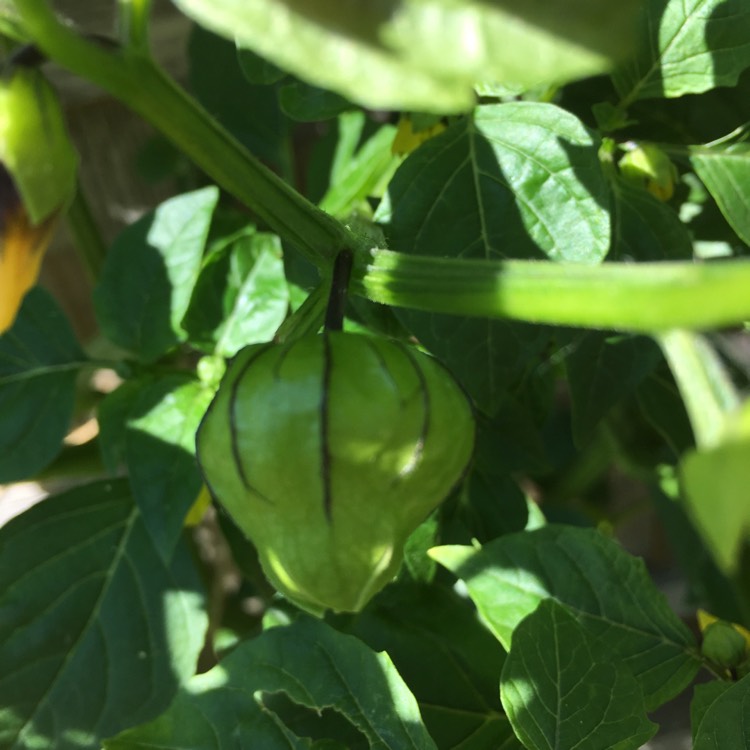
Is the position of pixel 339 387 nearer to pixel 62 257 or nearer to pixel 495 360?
pixel 495 360

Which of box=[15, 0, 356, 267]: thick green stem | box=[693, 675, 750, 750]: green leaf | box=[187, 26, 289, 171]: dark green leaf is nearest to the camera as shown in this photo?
box=[15, 0, 356, 267]: thick green stem

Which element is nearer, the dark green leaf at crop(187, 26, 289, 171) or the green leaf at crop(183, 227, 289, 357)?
the green leaf at crop(183, 227, 289, 357)

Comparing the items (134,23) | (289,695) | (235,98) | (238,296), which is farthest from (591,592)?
Result: (235,98)

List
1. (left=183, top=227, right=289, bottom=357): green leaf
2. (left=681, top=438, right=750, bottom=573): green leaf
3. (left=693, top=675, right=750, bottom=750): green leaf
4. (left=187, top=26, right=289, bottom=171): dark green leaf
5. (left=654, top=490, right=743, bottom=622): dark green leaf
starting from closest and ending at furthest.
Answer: (left=681, top=438, right=750, bottom=573): green leaf
(left=693, top=675, right=750, bottom=750): green leaf
(left=183, top=227, right=289, bottom=357): green leaf
(left=187, top=26, right=289, bottom=171): dark green leaf
(left=654, top=490, right=743, bottom=622): dark green leaf

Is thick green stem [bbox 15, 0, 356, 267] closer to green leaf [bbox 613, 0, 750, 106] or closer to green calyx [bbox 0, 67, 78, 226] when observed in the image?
green calyx [bbox 0, 67, 78, 226]

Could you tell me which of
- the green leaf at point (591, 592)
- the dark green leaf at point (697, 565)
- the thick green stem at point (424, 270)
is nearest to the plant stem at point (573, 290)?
the thick green stem at point (424, 270)

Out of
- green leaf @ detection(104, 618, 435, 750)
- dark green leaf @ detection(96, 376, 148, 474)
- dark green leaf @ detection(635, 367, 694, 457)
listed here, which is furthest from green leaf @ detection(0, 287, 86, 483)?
dark green leaf @ detection(635, 367, 694, 457)

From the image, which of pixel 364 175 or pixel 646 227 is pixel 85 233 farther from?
pixel 646 227

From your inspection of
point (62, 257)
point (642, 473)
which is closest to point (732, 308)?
point (642, 473)

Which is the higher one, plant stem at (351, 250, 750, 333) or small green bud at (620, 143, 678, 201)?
plant stem at (351, 250, 750, 333)
